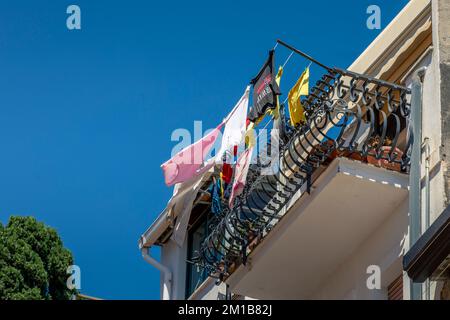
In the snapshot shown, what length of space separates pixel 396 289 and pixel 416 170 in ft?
5.33

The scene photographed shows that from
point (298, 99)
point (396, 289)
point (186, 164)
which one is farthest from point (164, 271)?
point (396, 289)

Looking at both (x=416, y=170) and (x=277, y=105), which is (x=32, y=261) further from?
(x=416, y=170)

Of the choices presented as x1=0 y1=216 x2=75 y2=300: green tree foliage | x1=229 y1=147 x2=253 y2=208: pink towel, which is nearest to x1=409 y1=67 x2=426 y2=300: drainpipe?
x1=229 y1=147 x2=253 y2=208: pink towel

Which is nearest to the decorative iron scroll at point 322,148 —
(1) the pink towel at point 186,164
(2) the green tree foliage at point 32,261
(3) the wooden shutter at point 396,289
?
(3) the wooden shutter at point 396,289

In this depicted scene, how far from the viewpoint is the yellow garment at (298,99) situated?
1653cm

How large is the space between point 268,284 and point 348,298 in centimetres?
133

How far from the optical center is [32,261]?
27734mm

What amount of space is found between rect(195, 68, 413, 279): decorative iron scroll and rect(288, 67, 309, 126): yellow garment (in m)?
0.08

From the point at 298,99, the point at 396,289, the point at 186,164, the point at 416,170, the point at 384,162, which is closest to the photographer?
the point at 416,170

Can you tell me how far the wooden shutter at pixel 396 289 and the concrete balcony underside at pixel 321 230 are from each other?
2.08 ft

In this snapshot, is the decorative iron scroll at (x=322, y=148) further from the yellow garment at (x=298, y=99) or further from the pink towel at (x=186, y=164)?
the pink towel at (x=186, y=164)

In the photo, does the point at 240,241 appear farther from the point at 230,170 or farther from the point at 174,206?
the point at 174,206
